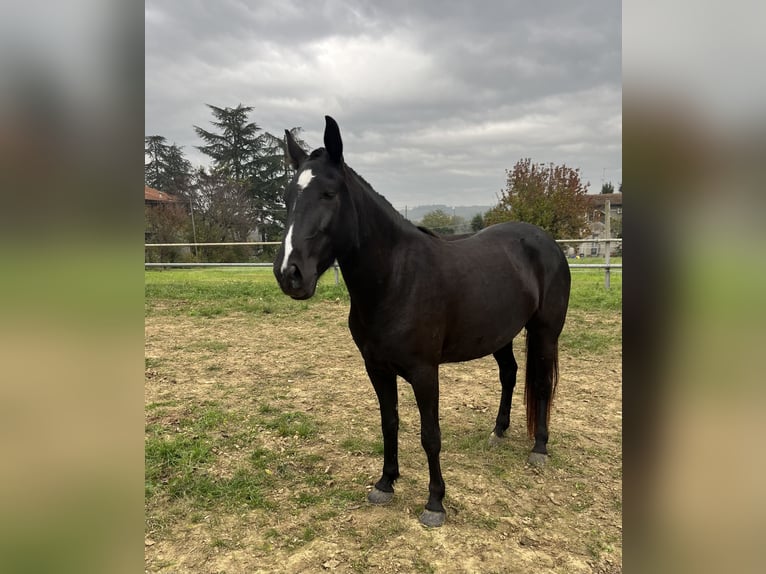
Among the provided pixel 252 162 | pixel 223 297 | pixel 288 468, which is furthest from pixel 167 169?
pixel 288 468

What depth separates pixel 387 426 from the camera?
9.89 ft

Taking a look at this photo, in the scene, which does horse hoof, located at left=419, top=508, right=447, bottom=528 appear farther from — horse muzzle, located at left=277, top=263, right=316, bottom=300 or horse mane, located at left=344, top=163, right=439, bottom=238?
horse mane, located at left=344, top=163, right=439, bottom=238

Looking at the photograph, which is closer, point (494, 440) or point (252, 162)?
point (494, 440)

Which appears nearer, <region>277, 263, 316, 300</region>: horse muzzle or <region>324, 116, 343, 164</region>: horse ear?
<region>277, 263, 316, 300</region>: horse muzzle

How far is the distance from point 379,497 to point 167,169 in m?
36.4

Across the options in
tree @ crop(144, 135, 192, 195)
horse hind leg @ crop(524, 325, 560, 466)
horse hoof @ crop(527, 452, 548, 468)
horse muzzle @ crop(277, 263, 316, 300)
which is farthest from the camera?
tree @ crop(144, 135, 192, 195)

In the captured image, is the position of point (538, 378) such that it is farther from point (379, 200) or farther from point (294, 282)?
point (294, 282)

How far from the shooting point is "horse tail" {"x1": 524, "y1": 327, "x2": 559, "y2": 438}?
3617 mm

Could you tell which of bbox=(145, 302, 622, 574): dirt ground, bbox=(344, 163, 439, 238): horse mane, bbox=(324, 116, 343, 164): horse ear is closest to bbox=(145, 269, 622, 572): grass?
bbox=(145, 302, 622, 574): dirt ground

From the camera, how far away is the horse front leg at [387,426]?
9.57 ft

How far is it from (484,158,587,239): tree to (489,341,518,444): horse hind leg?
16.8 meters
